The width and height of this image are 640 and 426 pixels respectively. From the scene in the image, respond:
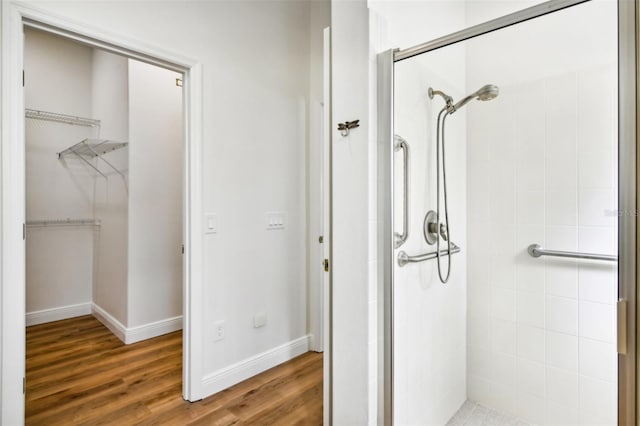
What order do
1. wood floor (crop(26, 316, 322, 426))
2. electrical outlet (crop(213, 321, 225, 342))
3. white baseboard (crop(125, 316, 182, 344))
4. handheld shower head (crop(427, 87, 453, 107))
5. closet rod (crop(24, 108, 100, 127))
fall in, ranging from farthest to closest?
closet rod (crop(24, 108, 100, 127)) → white baseboard (crop(125, 316, 182, 344)) → electrical outlet (crop(213, 321, 225, 342)) → wood floor (crop(26, 316, 322, 426)) → handheld shower head (crop(427, 87, 453, 107))

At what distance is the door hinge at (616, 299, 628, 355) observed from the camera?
92cm

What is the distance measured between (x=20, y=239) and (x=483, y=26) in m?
2.02

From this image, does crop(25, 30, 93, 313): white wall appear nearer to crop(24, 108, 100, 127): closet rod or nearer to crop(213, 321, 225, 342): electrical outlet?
crop(24, 108, 100, 127): closet rod

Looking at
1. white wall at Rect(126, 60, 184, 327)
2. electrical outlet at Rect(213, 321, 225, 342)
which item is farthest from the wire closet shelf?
electrical outlet at Rect(213, 321, 225, 342)

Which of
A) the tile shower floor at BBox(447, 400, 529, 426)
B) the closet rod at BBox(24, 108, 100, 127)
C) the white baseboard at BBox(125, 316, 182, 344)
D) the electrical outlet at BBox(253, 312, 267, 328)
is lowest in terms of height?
the tile shower floor at BBox(447, 400, 529, 426)

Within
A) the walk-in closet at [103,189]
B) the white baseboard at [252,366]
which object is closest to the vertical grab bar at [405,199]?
the white baseboard at [252,366]

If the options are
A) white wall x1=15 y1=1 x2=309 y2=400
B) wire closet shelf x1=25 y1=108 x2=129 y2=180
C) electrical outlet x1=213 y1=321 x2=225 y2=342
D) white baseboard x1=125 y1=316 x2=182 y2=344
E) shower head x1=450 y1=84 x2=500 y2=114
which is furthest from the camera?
wire closet shelf x1=25 y1=108 x2=129 y2=180

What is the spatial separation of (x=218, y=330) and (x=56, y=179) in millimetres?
2568

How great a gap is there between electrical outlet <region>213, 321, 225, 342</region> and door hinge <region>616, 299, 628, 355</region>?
189 cm

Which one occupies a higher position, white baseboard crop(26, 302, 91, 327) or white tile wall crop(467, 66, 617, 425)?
white tile wall crop(467, 66, 617, 425)

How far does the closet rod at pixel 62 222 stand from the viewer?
3194 mm

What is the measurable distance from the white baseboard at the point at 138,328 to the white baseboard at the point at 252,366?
3.90 feet

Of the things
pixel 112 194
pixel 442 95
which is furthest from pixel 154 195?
pixel 442 95

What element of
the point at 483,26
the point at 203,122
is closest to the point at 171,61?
the point at 203,122
